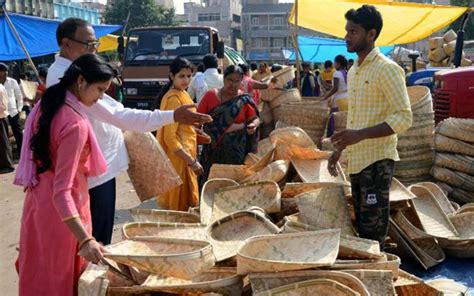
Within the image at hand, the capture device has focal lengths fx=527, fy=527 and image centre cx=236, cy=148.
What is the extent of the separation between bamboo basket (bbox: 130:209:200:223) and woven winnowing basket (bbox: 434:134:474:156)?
2.59 m

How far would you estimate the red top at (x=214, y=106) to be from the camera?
15.2 feet

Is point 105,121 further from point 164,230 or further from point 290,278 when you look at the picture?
point 290,278

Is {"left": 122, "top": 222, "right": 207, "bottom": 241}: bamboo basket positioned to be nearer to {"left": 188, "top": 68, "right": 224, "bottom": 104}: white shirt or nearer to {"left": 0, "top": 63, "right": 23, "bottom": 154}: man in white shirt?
{"left": 188, "top": 68, "right": 224, "bottom": 104}: white shirt

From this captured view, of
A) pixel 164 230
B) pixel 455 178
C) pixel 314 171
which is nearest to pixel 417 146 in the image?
pixel 455 178

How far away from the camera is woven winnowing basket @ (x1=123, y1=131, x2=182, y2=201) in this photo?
313 centimetres

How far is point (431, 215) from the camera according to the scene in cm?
372

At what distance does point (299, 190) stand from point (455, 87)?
307 cm

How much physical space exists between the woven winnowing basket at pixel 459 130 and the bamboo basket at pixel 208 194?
216 centimetres

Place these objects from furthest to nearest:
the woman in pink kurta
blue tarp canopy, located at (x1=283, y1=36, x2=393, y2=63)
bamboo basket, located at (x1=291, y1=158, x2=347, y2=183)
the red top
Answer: blue tarp canopy, located at (x1=283, y1=36, x2=393, y2=63) → the red top → bamboo basket, located at (x1=291, y1=158, x2=347, y2=183) → the woman in pink kurta

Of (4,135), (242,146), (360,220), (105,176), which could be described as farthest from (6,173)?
(360,220)

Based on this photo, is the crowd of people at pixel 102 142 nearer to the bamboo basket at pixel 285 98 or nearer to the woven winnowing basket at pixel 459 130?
the woven winnowing basket at pixel 459 130

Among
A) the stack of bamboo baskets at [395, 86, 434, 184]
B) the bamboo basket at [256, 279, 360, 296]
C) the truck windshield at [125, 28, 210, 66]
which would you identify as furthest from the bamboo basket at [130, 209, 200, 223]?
the truck windshield at [125, 28, 210, 66]

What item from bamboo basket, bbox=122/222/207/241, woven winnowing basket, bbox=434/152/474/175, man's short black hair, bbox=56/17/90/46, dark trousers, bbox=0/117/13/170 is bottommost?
dark trousers, bbox=0/117/13/170

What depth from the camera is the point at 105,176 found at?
2814 mm
